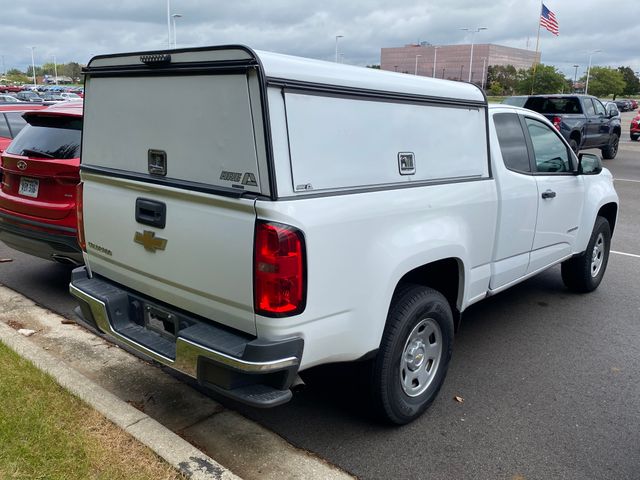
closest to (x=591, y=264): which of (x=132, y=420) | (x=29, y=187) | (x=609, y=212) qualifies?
(x=609, y=212)

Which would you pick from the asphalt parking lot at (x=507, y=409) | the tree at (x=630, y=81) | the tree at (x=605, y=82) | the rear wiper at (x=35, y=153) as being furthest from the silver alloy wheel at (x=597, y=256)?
the tree at (x=630, y=81)

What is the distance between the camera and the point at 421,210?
3.38 meters

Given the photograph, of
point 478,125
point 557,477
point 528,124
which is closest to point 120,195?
point 478,125

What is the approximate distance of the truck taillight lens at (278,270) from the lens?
2635 millimetres

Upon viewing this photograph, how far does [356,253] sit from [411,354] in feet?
3.09

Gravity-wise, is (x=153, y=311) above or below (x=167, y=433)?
above

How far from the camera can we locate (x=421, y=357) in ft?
12.0

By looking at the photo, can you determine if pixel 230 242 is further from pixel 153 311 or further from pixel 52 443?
pixel 52 443

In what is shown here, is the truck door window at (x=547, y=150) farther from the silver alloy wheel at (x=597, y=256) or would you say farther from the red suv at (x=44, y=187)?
the red suv at (x=44, y=187)

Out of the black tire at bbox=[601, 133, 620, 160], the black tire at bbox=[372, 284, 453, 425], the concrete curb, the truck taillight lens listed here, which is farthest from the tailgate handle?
the black tire at bbox=[601, 133, 620, 160]

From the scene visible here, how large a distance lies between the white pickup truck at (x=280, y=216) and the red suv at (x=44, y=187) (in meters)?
1.48

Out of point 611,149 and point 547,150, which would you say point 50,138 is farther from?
point 611,149

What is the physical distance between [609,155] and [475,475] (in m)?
19.3

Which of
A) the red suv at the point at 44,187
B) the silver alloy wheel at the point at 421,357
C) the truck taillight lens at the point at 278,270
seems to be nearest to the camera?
the truck taillight lens at the point at 278,270
